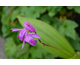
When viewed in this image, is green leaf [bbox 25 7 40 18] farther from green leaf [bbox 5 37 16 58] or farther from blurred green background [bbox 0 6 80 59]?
green leaf [bbox 5 37 16 58]

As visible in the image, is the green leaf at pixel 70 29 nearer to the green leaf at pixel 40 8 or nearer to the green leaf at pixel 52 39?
the green leaf at pixel 52 39

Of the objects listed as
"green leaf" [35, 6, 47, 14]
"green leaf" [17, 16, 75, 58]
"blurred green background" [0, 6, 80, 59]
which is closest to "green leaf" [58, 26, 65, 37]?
"blurred green background" [0, 6, 80, 59]

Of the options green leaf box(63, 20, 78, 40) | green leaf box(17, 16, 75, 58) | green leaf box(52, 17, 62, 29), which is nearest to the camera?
green leaf box(17, 16, 75, 58)

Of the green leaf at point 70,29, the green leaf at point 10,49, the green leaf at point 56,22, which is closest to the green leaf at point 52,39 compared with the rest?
the green leaf at point 70,29

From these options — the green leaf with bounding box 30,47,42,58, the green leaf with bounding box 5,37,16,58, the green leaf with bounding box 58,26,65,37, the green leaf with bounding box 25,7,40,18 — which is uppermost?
the green leaf with bounding box 25,7,40,18

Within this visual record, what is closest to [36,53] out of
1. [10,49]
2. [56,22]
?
[10,49]

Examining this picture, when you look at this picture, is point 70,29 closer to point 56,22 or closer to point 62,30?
point 62,30

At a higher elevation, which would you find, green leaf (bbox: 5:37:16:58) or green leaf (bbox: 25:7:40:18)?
green leaf (bbox: 25:7:40:18)

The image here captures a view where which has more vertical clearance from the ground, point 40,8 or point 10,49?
point 40,8

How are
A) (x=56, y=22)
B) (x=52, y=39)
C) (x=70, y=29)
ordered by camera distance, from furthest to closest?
(x=56, y=22), (x=70, y=29), (x=52, y=39)

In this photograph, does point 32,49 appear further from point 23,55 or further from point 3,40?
point 3,40

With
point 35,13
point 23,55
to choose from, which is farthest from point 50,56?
point 35,13
